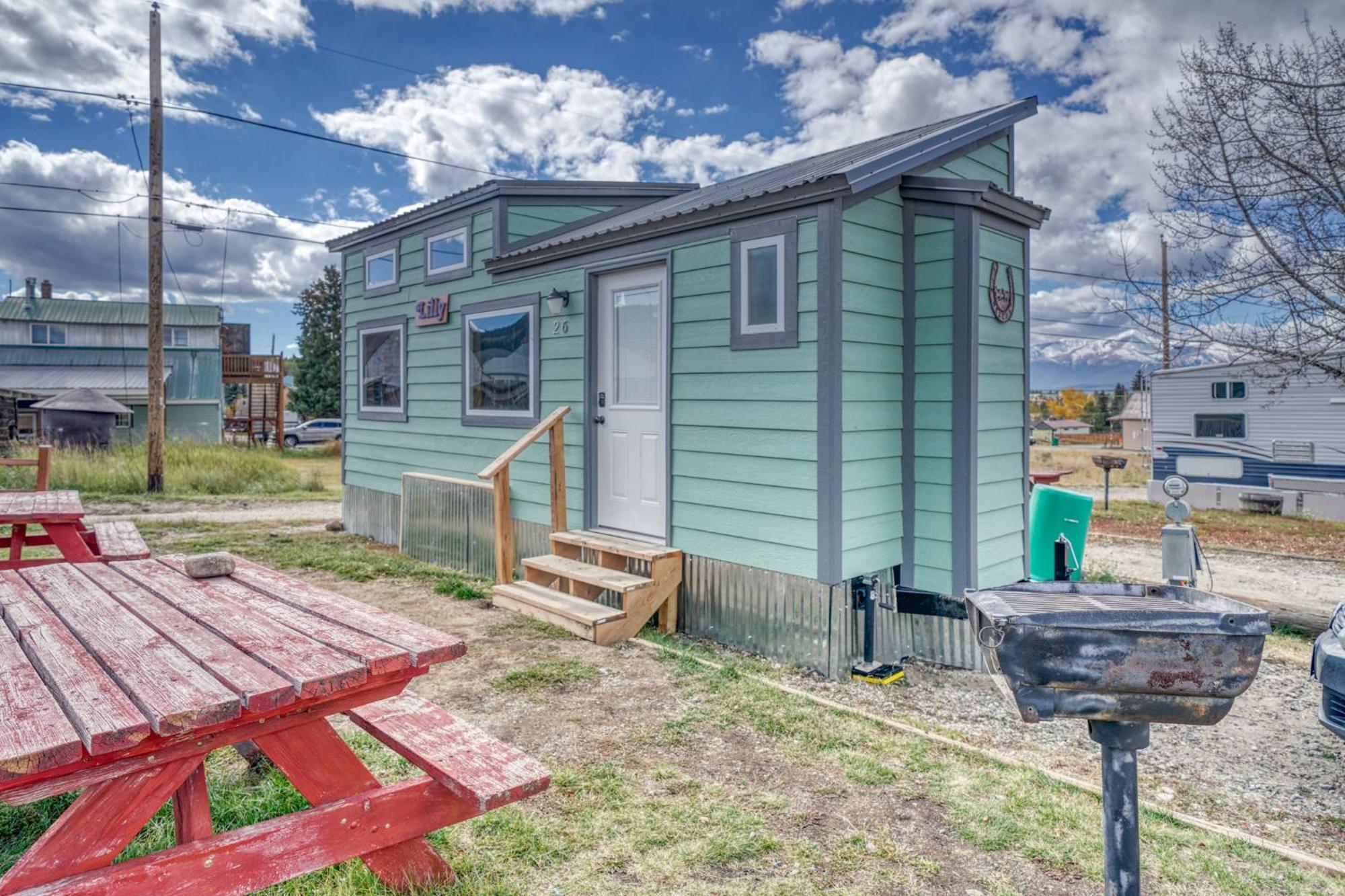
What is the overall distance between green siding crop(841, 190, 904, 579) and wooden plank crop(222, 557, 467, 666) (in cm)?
260

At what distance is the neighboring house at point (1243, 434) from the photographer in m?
12.7

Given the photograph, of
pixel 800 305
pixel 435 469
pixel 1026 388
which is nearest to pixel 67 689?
pixel 800 305

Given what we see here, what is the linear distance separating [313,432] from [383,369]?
25164 mm

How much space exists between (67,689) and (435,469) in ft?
19.2

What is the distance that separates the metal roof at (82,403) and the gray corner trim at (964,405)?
21.8 metres

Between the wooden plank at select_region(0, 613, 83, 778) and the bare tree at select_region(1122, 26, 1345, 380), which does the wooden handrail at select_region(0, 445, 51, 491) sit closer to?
the wooden plank at select_region(0, 613, 83, 778)

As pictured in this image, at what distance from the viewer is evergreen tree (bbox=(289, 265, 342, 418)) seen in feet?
106

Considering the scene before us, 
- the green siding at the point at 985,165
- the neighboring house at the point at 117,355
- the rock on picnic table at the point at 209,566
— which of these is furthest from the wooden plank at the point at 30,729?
the neighboring house at the point at 117,355

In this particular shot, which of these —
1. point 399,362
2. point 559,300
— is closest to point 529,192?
point 559,300

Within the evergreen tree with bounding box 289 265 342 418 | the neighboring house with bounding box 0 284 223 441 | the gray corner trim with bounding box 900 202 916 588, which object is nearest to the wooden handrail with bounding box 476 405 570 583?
the gray corner trim with bounding box 900 202 916 588

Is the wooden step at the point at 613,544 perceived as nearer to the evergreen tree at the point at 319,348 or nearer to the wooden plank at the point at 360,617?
the wooden plank at the point at 360,617

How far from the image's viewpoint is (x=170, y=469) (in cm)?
1374

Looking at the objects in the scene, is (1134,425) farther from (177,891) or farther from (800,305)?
(177,891)

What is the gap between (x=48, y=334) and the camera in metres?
28.4
